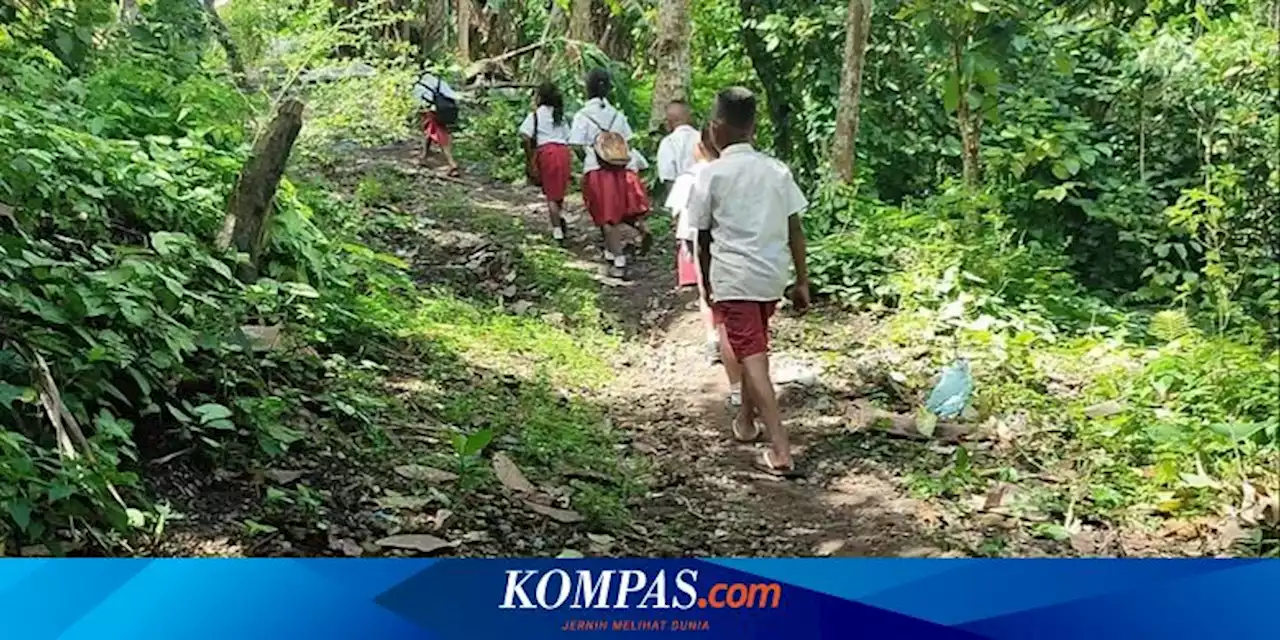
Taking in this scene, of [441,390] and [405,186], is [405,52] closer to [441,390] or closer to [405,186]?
[405,186]

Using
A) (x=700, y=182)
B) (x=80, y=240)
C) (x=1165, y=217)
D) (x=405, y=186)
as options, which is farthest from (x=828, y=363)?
(x=80, y=240)

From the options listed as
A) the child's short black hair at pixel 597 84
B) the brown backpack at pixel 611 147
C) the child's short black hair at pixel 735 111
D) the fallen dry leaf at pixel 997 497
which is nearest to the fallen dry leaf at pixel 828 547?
the fallen dry leaf at pixel 997 497

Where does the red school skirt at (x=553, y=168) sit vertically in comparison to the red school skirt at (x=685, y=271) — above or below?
above

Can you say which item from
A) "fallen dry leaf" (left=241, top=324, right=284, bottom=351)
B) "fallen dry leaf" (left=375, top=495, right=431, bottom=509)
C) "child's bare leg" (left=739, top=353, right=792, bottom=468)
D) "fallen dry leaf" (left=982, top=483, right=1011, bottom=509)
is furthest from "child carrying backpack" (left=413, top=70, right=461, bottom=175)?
"fallen dry leaf" (left=982, top=483, right=1011, bottom=509)

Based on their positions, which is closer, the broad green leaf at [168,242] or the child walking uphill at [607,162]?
the broad green leaf at [168,242]

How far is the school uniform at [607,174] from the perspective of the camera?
3.19 meters

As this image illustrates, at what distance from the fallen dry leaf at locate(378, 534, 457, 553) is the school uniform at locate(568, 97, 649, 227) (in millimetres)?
1702

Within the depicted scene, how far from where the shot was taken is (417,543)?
152 centimetres

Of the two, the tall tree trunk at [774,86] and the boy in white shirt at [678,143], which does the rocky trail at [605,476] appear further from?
the boy in white shirt at [678,143]

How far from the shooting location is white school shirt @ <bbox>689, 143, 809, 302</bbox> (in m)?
1.98

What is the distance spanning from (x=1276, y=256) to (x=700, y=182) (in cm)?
88

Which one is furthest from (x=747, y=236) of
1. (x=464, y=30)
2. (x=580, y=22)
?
(x=580, y=22)

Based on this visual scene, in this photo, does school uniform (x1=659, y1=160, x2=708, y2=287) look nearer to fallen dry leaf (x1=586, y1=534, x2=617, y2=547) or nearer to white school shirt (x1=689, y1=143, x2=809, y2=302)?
white school shirt (x1=689, y1=143, x2=809, y2=302)

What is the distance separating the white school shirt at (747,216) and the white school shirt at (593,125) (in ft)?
3.96
